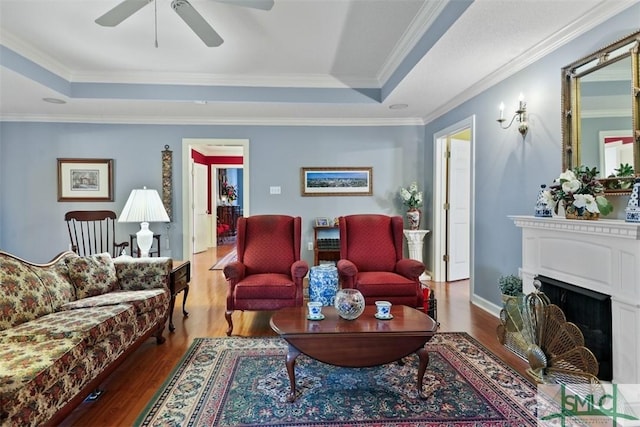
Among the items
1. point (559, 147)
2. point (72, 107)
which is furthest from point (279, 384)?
point (72, 107)

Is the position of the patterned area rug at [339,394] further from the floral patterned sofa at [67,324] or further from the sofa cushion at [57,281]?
the sofa cushion at [57,281]

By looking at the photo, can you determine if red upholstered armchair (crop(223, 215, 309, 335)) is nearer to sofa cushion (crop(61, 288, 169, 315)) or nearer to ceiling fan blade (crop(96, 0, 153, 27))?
sofa cushion (crop(61, 288, 169, 315))

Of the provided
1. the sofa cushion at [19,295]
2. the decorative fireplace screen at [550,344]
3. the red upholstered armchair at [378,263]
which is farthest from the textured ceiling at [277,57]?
the sofa cushion at [19,295]

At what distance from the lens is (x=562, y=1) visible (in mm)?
2240

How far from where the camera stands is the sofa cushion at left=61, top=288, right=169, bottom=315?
2409 mm

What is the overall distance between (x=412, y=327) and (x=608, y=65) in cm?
217

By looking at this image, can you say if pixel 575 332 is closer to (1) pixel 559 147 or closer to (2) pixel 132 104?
(1) pixel 559 147

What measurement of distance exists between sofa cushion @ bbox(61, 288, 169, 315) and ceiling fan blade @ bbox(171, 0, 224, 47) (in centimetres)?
199

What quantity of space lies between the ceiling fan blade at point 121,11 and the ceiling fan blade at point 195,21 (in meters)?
0.21

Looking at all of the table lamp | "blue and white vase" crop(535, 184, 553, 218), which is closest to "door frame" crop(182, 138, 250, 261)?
the table lamp

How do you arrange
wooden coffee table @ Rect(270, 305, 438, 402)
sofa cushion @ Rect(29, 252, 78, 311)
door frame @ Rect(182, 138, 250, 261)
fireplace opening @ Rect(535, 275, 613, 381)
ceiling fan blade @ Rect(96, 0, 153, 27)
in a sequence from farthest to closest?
door frame @ Rect(182, 138, 250, 261)
sofa cushion @ Rect(29, 252, 78, 311)
ceiling fan blade @ Rect(96, 0, 153, 27)
fireplace opening @ Rect(535, 275, 613, 381)
wooden coffee table @ Rect(270, 305, 438, 402)

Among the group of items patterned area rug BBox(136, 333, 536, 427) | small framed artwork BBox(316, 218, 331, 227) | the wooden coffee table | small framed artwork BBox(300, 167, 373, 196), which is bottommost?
patterned area rug BBox(136, 333, 536, 427)

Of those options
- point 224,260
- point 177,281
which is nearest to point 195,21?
point 177,281

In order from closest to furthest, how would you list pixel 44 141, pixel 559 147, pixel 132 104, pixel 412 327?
pixel 412 327 < pixel 559 147 < pixel 132 104 < pixel 44 141
